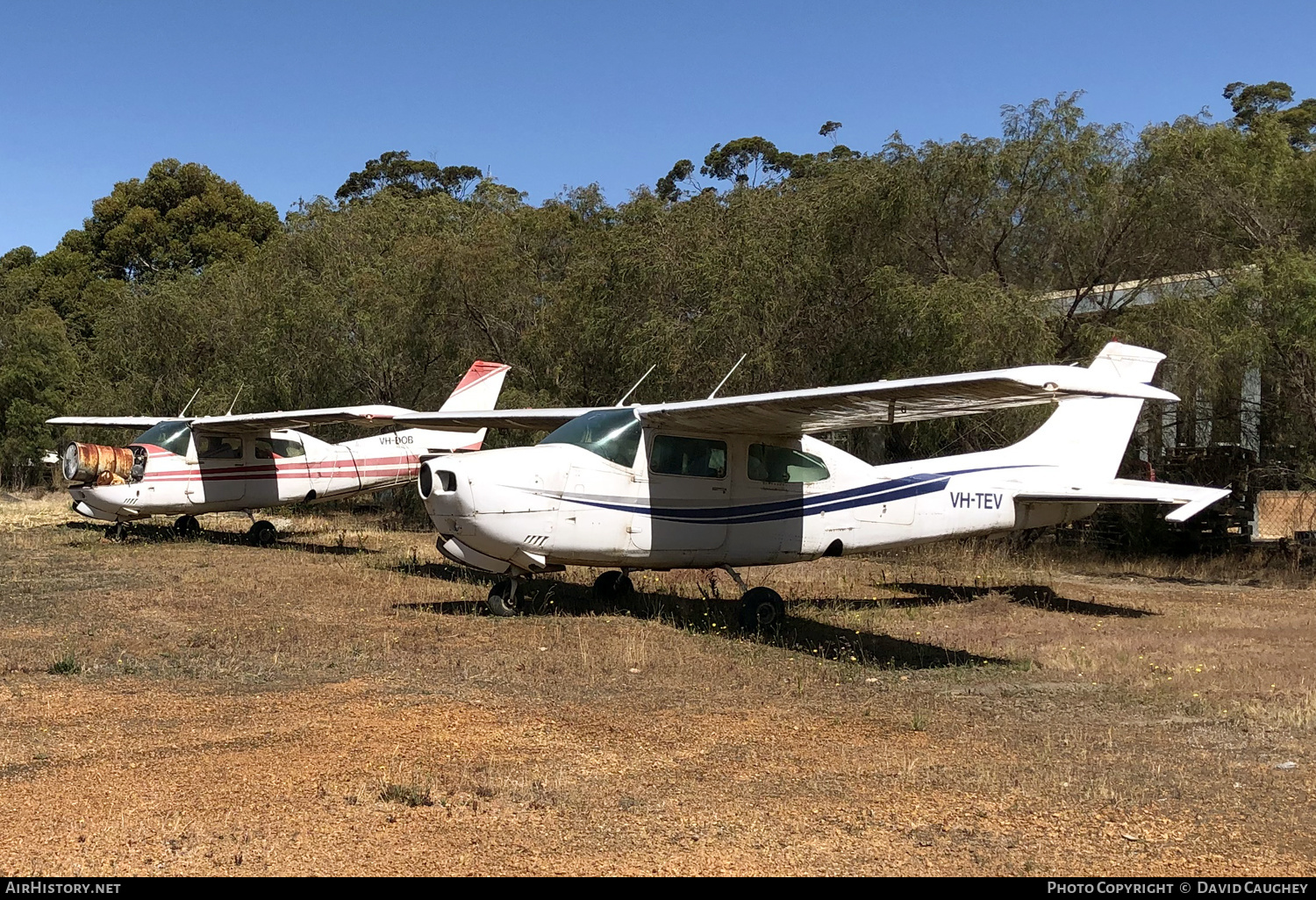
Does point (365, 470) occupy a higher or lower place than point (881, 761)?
higher

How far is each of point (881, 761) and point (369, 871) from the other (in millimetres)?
Answer: 2920

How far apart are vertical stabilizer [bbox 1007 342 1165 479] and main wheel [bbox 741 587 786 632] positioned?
3807 mm

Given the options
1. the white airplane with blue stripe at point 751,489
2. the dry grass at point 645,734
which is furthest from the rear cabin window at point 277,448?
the white airplane with blue stripe at point 751,489

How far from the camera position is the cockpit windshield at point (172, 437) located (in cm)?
1953

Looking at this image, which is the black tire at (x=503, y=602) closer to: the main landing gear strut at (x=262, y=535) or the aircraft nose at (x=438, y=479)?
the aircraft nose at (x=438, y=479)

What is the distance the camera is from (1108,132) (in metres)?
18.6

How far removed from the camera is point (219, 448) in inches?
784

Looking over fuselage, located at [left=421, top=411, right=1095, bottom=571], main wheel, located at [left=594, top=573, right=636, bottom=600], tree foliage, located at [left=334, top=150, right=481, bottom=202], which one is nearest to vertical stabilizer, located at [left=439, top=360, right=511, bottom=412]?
main wheel, located at [left=594, top=573, right=636, bottom=600]

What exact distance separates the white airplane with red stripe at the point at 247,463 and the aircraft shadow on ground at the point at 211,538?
327mm

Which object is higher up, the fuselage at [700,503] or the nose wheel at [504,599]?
the fuselage at [700,503]

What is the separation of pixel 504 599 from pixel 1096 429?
7226 mm

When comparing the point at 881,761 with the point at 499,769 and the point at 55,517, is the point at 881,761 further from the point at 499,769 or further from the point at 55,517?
the point at 55,517

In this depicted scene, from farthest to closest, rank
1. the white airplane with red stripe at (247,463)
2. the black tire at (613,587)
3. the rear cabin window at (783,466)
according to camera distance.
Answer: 1. the white airplane with red stripe at (247,463)
2. the black tire at (613,587)
3. the rear cabin window at (783,466)
